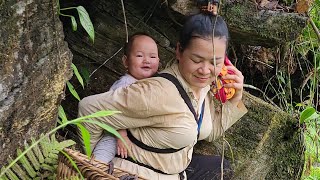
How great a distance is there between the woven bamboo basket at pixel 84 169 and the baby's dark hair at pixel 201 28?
926mm

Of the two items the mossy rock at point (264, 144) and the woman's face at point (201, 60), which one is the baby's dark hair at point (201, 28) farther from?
the mossy rock at point (264, 144)

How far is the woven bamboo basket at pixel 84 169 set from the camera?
256cm

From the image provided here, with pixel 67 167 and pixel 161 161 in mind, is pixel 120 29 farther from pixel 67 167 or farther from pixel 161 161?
pixel 67 167

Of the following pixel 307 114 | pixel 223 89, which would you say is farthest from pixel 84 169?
pixel 307 114

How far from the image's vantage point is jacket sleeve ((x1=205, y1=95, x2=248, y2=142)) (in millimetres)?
3766

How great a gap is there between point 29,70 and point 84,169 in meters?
0.59

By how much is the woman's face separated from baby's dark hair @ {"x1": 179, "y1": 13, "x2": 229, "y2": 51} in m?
0.03

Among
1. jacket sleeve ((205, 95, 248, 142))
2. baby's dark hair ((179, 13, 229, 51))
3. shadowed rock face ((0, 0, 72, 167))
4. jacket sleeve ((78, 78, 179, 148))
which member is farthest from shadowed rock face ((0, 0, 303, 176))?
baby's dark hair ((179, 13, 229, 51))

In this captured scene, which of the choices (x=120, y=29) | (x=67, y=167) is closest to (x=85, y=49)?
(x=120, y=29)

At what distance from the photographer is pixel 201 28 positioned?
3.14 metres

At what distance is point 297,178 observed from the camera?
469cm

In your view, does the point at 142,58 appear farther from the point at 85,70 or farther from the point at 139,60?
the point at 85,70

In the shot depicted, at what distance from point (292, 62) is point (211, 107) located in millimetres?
1981

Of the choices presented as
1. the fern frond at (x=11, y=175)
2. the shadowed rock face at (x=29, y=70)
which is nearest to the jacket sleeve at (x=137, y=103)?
the shadowed rock face at (x=29, y=70)
